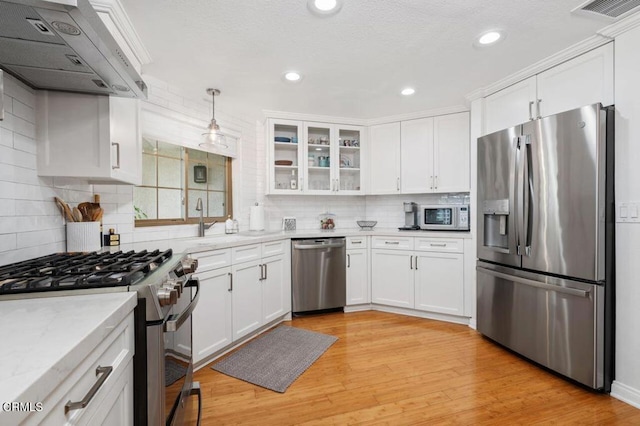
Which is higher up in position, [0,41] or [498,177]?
[0,41]

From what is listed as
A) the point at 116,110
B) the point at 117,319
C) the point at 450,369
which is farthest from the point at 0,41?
the point at 450,369

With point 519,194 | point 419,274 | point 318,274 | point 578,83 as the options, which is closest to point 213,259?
point 318,274

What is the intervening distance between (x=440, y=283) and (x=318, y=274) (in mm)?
1308

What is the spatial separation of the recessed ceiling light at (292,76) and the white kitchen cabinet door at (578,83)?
1.98 meters

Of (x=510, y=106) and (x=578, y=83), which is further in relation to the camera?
(x=510, y=106)

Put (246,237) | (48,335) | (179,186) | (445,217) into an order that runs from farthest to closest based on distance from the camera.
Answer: (445,217), (179,186), (246,237), (48,335)

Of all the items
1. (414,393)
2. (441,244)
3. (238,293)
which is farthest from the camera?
(441,244)

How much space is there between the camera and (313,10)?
177cm

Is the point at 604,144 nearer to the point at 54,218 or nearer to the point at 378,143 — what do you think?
the point at 378,143

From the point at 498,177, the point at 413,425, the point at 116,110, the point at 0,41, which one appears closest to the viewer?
the point at 0,41

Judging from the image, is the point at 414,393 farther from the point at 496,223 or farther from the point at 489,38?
the point at 489,38

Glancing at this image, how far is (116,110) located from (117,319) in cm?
149

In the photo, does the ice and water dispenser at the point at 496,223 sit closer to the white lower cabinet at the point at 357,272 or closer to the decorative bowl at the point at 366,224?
the white lower cabinet at the point at 357,272

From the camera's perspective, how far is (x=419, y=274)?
3326 mm
